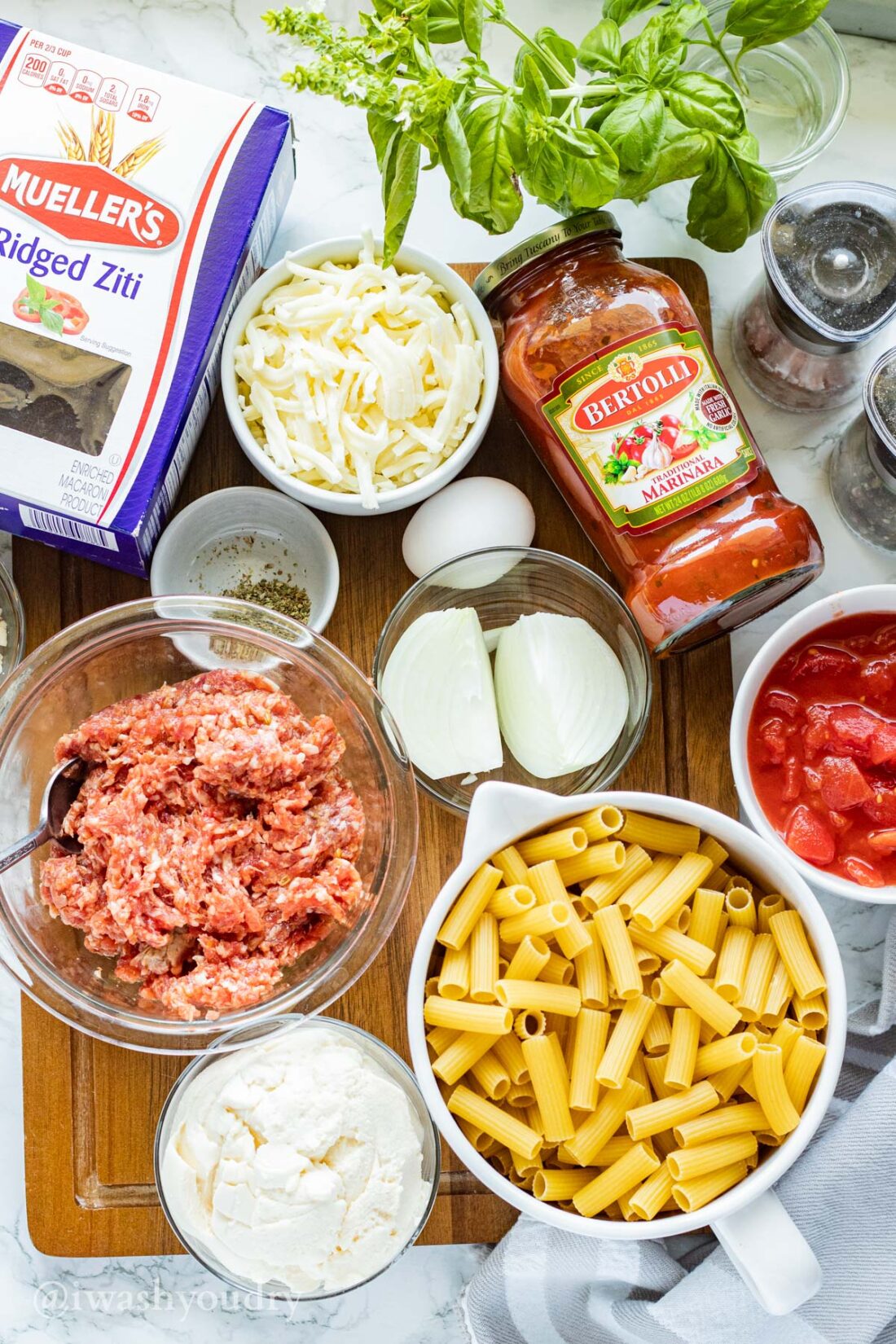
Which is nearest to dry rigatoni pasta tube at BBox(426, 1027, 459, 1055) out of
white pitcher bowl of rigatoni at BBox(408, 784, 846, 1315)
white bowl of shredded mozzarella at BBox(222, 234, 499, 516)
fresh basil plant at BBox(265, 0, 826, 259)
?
white pitcher bowl of rigatoni at BBox(408, 784, 846, 1315)

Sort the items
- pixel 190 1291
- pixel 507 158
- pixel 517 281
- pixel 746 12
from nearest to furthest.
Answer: pixel 507 158
pixel 746 12
pixel 517 281
pixel 190 1291

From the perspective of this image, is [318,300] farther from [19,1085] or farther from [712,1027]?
[19,1085]

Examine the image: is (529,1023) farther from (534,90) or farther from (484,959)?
(534,90)

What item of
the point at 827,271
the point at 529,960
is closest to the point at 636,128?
the point at 827,271

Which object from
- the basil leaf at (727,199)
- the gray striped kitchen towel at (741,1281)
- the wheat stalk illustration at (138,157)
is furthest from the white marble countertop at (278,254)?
the wheat stalk illustration at (138,157)

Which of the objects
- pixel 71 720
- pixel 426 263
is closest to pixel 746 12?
pixel 426 263

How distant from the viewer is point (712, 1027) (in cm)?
172

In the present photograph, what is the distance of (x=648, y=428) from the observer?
5.85ft

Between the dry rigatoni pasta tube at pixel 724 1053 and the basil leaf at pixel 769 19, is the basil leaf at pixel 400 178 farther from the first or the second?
the dry rigatoni pasta tube at pixel 724 1053

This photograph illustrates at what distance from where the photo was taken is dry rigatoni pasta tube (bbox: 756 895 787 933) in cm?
175

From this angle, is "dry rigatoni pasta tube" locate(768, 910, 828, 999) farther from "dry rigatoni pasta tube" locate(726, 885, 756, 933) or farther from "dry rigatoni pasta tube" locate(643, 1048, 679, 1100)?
"dry rigatoni pasta tube" locate(643, 1048, 679, 1100)

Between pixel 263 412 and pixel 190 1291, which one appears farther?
pixel 190 1291

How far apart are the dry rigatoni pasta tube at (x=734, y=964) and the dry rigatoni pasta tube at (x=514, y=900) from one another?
30 cm

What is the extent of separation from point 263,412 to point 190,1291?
157 cm
